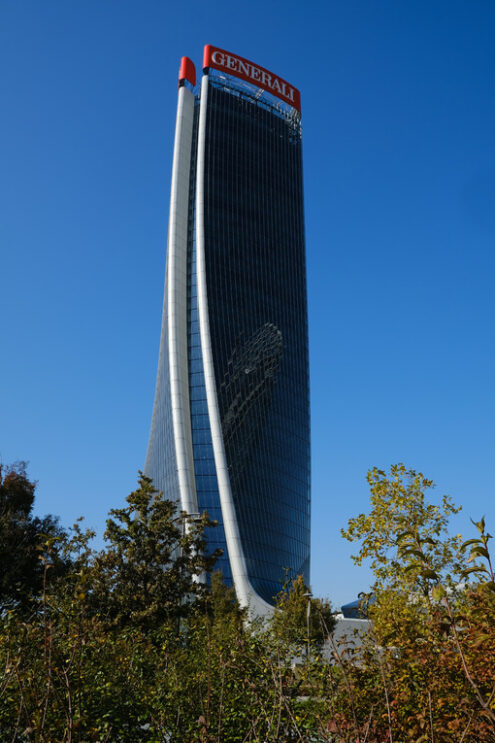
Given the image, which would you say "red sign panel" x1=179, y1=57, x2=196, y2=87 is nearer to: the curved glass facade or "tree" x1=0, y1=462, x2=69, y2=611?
the curved glass facade

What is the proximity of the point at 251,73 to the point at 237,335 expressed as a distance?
5078cm

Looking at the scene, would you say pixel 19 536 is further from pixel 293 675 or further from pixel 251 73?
pixel 251 73

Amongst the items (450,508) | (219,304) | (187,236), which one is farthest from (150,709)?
(187,236)

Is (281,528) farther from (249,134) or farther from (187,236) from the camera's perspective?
(249,134)

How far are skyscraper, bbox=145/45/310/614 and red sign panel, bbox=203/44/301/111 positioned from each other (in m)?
0.26

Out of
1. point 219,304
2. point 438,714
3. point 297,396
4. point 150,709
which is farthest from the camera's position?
point 297,396

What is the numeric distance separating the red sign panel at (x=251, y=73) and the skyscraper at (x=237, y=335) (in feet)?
0.85

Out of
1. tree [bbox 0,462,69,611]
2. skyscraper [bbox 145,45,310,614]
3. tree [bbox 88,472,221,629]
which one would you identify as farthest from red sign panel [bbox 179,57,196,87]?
tree [bbox 88,472,221,629]

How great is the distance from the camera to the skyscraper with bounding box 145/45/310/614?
7394 cm

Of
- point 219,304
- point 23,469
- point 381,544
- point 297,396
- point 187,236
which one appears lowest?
point 381,544

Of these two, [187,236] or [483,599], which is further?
[187,236]

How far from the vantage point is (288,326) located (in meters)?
93.4

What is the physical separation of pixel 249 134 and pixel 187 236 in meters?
24.6

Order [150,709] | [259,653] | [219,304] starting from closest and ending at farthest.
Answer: [150,709]
[259,653]
[219,304]
